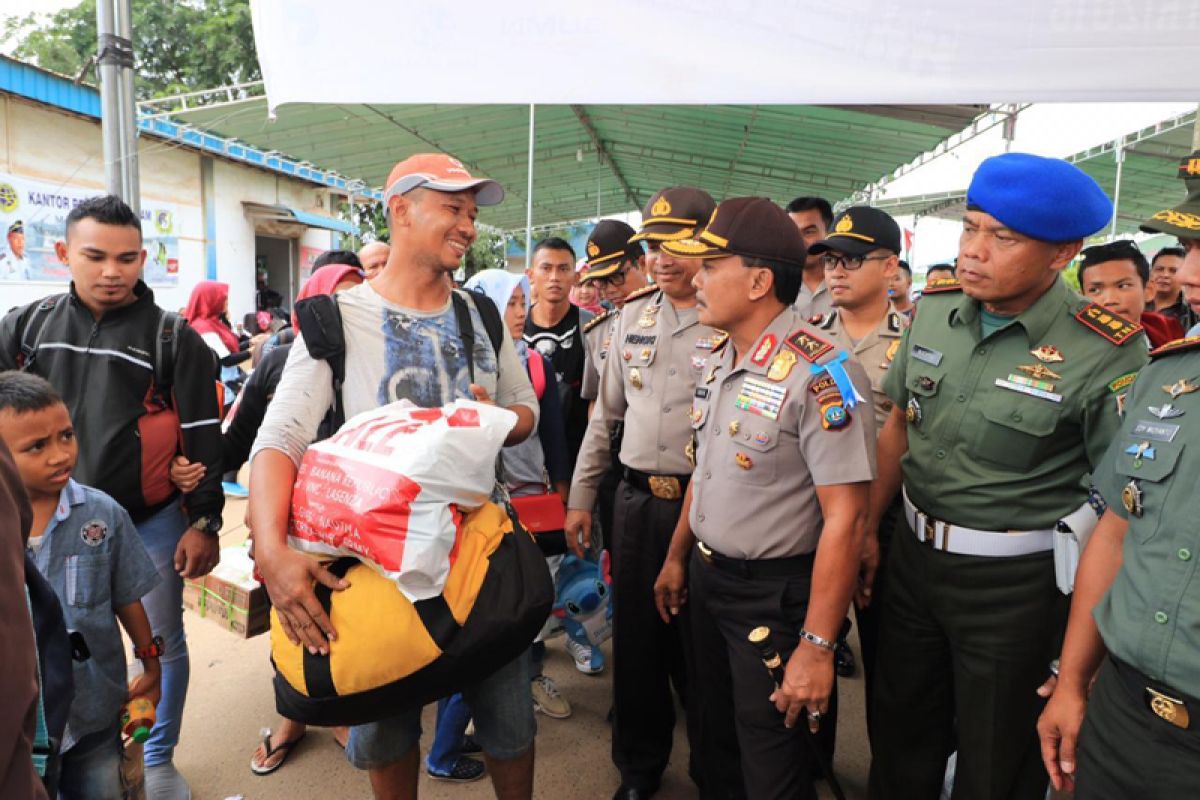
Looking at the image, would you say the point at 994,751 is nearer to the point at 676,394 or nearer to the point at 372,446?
the point at 676,394

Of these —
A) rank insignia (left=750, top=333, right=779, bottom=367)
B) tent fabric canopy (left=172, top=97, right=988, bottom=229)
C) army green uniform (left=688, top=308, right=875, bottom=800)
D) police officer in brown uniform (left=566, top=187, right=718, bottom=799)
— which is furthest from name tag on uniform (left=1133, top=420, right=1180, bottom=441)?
tent fabric canopy (left=172, top=97, right=988, bottom=229)

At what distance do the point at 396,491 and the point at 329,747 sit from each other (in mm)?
2045

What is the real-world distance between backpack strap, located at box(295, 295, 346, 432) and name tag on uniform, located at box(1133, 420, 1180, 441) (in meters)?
1.81

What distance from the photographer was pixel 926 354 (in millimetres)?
2244

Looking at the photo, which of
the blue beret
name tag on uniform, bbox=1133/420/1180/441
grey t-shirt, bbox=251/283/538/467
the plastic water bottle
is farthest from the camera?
the plastic water bottle

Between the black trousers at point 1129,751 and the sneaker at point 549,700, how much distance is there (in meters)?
2.12

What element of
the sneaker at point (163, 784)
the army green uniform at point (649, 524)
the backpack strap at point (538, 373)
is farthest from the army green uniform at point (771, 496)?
the sneaker at point (163, 784)

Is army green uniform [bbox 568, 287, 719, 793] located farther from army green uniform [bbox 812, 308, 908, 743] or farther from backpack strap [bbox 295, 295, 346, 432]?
backpack strap [bbox 295, 295, 346, 432]

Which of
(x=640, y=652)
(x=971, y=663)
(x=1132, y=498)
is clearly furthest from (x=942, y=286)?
(x=640, y=652)

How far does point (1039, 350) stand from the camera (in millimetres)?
1994

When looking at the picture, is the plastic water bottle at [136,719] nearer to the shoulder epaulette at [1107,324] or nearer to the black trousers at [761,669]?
the black trousers at [761,669]

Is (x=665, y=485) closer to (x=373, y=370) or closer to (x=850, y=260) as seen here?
(x=373, y=370)

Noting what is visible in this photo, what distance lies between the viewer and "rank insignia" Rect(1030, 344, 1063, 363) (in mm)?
1961

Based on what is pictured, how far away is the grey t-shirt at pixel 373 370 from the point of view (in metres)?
1.77
